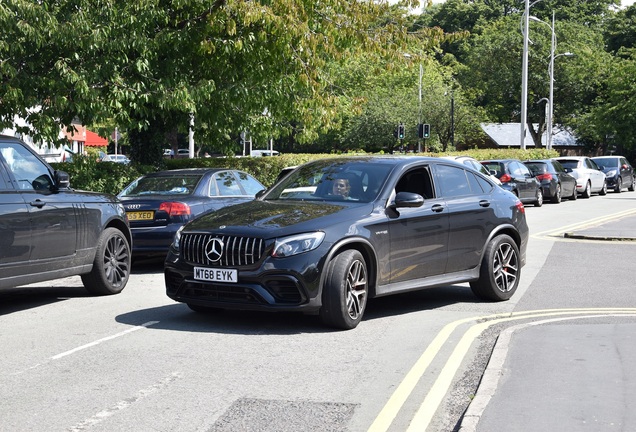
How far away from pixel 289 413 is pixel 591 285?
7294 millimetres

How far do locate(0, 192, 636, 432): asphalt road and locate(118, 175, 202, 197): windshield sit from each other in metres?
2.46

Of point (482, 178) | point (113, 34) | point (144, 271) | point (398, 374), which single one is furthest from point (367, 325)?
point (113, 34)

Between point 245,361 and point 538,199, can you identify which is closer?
point 245,361

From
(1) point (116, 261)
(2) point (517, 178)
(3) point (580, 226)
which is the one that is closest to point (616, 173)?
(2) point (517, 178)

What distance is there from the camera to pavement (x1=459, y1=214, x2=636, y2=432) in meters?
→ 5.53

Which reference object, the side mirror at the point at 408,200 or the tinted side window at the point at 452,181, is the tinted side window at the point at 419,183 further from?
the side mirror at the point at 408,200

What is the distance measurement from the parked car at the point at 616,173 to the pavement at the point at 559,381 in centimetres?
3649

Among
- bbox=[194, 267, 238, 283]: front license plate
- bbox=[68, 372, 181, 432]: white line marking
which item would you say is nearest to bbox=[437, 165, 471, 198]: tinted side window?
bbox=[194, 267, 238, 283]: front license plate

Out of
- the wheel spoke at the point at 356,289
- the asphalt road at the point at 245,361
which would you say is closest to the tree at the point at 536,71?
Answer: the asphalt road at the point at 245,361

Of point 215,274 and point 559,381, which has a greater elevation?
point 215,274

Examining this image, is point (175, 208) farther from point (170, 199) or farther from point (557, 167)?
point (557, 167)

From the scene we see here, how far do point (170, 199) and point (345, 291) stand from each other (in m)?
5.85

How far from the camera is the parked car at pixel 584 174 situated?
38281mm

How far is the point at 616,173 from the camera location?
144 feet
